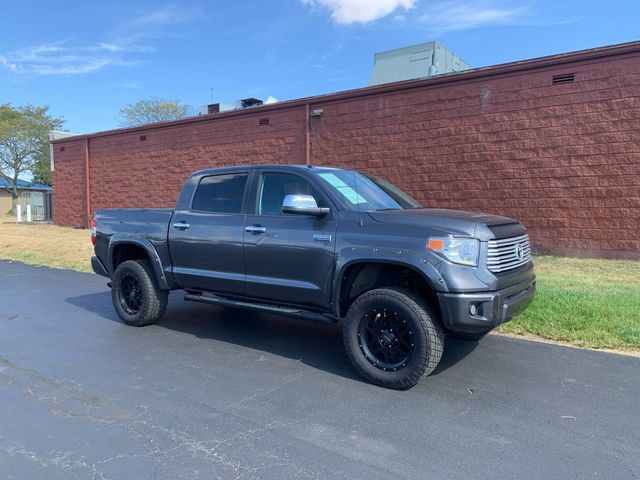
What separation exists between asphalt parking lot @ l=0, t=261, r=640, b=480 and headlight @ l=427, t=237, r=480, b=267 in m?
1.10

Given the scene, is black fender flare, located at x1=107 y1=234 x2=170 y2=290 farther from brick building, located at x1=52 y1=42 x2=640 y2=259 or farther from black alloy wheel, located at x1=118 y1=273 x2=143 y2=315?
brick building, located at x1=52 y1=42 x2=640 y2=259

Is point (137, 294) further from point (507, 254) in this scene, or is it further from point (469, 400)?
point (507, 254)

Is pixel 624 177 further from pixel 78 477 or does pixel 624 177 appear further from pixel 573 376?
pixel 78 477

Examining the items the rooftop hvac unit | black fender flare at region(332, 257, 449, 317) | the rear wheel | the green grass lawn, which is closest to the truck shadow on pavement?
the rear wheel

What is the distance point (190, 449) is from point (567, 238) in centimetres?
1024

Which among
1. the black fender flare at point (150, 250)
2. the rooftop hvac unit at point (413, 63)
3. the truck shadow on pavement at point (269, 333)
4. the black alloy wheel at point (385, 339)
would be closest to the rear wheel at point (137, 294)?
the black fender flare at point (150, 250)

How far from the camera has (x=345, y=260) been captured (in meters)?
4.63

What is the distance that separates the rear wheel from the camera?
6.38 m

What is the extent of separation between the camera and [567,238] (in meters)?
11.3

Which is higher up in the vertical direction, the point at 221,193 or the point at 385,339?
the point at 221,193

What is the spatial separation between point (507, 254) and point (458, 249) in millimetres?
612

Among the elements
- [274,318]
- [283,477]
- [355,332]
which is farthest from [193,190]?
[283,477]

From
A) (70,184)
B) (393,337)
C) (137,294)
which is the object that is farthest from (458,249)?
(70,184)

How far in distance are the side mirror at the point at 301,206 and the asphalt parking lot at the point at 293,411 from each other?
1.49 meters
